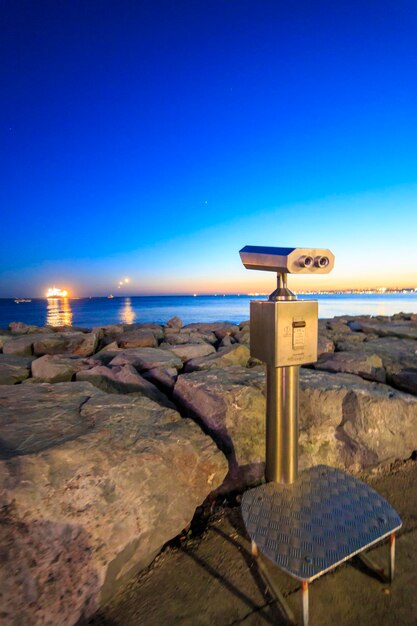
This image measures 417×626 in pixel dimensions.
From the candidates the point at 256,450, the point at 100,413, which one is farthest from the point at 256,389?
the point at 100,413

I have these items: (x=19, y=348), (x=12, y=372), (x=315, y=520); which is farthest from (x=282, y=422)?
(x=19, y=348)

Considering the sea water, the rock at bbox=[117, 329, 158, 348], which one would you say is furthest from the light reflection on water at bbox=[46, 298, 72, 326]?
the rock at bbox=[117, 329, 158, 348]

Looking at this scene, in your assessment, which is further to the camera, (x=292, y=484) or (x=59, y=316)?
(x=59, y=316)

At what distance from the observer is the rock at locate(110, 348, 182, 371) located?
4574 millimetres

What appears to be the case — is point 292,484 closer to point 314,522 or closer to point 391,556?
point 314,522

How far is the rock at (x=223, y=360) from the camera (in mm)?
4410

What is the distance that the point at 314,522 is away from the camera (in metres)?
1.91

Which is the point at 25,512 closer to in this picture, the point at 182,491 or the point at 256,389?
the point at 182,491

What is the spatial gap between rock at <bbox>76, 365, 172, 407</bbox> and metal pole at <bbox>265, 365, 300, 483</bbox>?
1.31m

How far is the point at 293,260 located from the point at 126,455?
163 centimetres

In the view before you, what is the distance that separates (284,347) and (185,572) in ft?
4.92

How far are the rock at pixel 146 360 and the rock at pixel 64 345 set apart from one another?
2265 mm

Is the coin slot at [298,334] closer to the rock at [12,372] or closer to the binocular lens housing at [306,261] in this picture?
the binocular lens housing at [306,261]

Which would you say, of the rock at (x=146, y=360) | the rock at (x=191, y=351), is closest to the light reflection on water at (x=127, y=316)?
the rock at (x=191, y=351)
